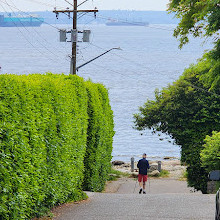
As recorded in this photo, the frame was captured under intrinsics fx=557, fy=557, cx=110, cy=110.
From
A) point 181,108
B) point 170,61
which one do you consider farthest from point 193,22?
point 170,61

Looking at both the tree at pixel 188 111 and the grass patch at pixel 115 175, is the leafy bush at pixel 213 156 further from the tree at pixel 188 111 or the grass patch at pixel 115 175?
the grass patch at pixel 115 175

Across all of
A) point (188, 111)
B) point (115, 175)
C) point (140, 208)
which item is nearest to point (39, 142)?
point (140, 208)

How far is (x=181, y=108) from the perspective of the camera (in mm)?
34500

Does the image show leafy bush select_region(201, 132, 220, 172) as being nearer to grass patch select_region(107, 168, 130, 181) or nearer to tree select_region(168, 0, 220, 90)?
tree select_region(168, 0, 220, 90)

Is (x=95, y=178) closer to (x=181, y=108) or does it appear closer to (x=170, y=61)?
(x=181, y=108)

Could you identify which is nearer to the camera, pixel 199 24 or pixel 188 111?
pixel 199 24

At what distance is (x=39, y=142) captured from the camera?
10516 millimetres

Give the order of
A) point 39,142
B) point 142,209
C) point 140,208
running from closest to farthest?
1. point 39,142
2. point 142,209
3. point 140,208

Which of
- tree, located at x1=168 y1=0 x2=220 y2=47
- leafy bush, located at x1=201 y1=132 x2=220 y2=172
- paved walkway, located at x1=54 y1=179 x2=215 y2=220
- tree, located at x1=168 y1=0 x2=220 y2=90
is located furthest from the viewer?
tree, located at x1=168 y1=0 x2=220 y2=47

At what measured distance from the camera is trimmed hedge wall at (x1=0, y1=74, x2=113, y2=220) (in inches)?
337

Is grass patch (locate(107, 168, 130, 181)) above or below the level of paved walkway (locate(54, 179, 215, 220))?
below

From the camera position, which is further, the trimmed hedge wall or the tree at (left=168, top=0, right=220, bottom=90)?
the tree at (left=168, top=0, right=220, bottom=90)

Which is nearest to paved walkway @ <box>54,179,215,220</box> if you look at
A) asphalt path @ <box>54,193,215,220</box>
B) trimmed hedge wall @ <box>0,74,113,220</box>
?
asphalt path @ <box>54,193,215,220</box>

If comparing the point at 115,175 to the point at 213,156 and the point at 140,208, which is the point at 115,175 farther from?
the point at 140,208
